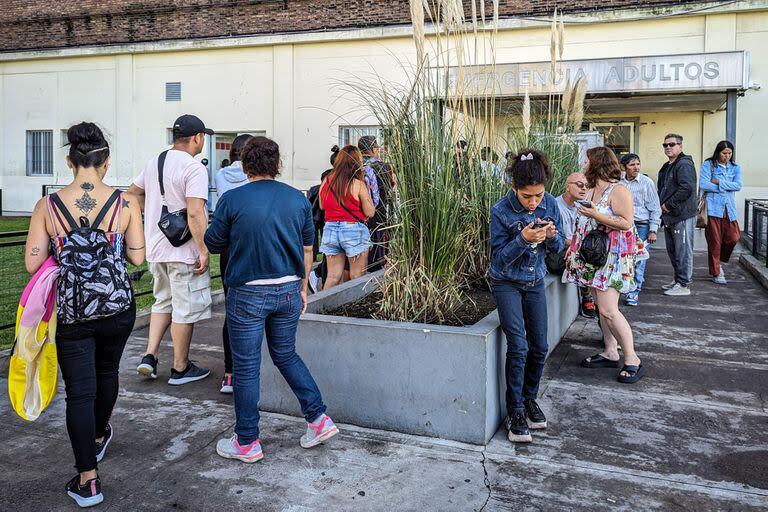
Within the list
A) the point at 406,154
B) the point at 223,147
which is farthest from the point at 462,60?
the point at 223,147

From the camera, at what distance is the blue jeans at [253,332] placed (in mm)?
3818

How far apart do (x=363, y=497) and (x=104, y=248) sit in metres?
1.86

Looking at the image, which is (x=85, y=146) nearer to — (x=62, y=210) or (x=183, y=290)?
(x=62, y=210)

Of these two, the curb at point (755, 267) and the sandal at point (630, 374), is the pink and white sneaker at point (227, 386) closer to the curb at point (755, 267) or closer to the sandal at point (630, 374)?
the sandal at point (630, 374)

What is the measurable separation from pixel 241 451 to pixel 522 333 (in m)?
1.86

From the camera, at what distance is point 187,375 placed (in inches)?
212

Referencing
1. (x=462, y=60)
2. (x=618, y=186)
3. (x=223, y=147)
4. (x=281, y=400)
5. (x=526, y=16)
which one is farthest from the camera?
(x=223, y=147)

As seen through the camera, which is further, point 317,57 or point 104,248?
point 317,57

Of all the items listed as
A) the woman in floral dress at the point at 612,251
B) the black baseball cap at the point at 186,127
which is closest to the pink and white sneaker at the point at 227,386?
the black baseball cap at the point at 186,127

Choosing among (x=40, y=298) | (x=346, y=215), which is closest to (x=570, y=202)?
(x=346, y=215)

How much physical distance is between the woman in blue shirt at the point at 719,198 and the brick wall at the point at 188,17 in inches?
321

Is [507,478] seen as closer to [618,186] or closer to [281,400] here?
[281,400]

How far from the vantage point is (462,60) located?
18.8ft

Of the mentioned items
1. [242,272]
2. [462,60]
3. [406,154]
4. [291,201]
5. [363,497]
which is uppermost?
[462,60]
